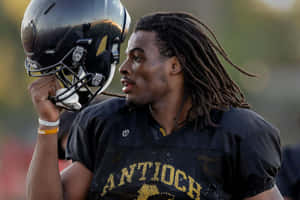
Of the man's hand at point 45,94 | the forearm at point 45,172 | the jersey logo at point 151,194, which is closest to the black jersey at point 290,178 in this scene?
the jersey logo at point 151,194

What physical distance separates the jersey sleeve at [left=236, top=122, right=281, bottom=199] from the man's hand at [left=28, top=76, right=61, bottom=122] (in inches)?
35.6

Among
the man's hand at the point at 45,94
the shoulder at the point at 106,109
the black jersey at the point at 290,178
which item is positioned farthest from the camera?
the black jersey at the point at 290,178

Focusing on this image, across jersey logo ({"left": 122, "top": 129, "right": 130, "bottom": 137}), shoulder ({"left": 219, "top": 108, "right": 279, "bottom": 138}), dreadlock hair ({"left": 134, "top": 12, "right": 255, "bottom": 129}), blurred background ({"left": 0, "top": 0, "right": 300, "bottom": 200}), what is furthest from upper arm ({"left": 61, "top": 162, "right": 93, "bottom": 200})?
blurred background ({"left": 0, "top": 0, "right": 300, "bottom": 200})

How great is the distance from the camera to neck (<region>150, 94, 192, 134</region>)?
2908mm

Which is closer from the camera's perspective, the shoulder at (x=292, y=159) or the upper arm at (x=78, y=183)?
the upper arm at (x=78, y=183)

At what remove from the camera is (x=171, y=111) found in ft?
9.63

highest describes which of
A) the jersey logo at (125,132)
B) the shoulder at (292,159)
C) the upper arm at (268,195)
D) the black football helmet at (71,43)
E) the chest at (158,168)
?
the black football helmet at (71,43)

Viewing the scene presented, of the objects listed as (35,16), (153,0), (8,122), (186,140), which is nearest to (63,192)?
(186,140)

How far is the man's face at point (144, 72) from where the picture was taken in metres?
2.85

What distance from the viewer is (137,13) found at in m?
20.1

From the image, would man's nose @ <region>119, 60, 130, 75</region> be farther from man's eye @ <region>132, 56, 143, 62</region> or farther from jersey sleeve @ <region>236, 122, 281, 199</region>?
jersey sleeve @ <region>236, 122, 281, 199</region>

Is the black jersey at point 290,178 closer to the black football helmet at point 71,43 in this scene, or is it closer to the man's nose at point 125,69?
the man's nose at point 125,69

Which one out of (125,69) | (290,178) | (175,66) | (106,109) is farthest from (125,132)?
(290,178)

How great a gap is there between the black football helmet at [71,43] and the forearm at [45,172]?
0.70ft
